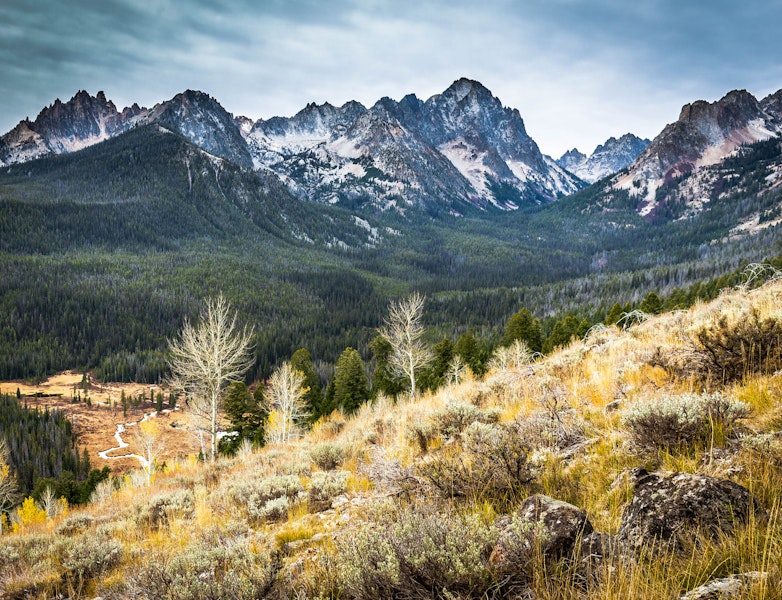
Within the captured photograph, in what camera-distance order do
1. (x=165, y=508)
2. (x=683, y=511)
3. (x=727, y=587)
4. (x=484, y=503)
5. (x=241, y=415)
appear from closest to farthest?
(x=727, y=587) < (x=683, y=511) < (x=484, y=503) < (x=165, y=508) < (x=241, y=415)

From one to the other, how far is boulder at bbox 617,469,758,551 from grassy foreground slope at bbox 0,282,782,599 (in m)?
0.09

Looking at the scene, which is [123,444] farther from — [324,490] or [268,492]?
[324,490]

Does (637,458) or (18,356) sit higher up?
(637,458)

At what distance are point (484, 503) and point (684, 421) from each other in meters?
1.99

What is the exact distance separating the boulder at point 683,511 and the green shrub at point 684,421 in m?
1.10

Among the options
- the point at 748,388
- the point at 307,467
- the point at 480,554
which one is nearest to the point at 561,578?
the point at 480,554

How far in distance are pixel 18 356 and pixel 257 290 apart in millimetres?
68884

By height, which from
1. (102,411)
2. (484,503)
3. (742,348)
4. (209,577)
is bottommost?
(102,411)

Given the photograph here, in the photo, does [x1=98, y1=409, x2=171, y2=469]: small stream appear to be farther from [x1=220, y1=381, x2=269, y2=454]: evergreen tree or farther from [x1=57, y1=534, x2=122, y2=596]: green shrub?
[x1=57, y1=534, x2=122, y2=596]: green shrub

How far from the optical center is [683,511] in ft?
8.36

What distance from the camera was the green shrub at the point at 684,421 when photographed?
3.64 metres

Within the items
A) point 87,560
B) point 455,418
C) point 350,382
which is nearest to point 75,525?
point 87,560

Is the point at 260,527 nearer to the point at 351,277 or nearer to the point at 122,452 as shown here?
the point at 122,452

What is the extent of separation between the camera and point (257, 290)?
151 meters
